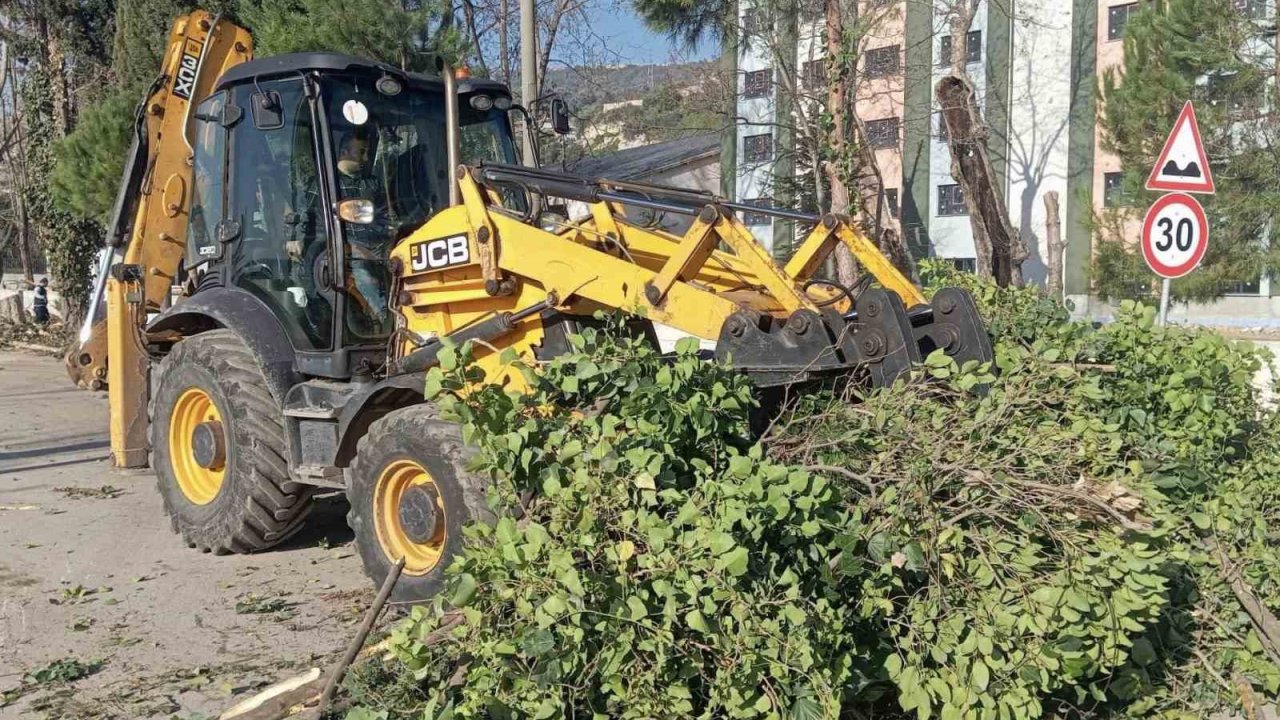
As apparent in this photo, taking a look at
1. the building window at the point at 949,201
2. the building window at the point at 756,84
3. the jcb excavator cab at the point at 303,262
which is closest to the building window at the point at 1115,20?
the building window at the point at 949,201

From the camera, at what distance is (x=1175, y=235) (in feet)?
26.4

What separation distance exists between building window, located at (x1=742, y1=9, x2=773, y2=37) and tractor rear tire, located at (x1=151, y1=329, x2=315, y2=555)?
43.6 ft

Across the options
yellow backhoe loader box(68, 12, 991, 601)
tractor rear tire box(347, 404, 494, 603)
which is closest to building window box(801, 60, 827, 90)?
yellow backhoe loader box(68, 12, 991, 601)

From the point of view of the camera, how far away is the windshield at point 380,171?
6.41 m

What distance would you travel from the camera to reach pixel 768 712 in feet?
11.1

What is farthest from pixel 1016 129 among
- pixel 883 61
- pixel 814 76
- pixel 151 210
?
pixel 151 210

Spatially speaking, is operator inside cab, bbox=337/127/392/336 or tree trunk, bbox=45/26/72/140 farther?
tree trunk, bbox=45/26/72/140

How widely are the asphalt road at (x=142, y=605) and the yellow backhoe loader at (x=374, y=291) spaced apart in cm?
37

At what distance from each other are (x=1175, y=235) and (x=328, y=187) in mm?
5742

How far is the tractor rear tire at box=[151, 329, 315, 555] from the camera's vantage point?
654 cm

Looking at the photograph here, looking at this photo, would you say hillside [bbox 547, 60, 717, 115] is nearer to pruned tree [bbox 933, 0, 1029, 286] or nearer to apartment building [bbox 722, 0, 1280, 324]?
apartment building [bbox 722, 0, 1280, 324]

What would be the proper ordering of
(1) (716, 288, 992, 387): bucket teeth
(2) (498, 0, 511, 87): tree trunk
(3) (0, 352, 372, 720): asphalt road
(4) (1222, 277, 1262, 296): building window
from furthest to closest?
(4) (1222, 277, 1262, 296): building window → (2) (498, 0, 511, 87): tree trunk → (3) (0, 352, 372, 720): asphalt road → (1) (716, 288, 992, 387): bucket teeth

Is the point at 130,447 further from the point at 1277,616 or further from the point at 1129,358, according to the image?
the point at 1277,616

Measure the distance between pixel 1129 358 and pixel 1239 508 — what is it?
973 millimetres
